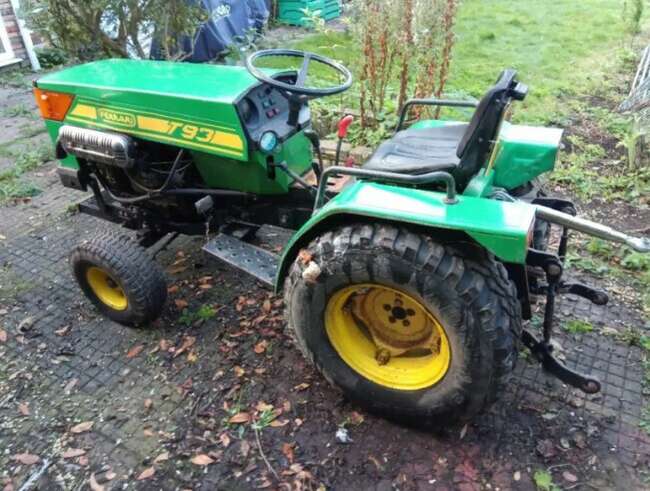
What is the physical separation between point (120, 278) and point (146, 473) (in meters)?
0.98

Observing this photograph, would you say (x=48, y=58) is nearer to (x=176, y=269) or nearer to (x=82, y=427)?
(x=176, y=269)

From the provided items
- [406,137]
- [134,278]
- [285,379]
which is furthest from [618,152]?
[134,278]

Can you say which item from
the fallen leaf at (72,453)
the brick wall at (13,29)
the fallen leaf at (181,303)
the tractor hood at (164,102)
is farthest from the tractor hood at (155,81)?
the brick wall at (13,29)

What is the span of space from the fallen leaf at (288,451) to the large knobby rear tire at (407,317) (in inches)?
12.9

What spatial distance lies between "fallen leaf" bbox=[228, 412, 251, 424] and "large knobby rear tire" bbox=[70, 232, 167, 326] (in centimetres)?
78

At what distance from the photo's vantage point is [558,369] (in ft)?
7.16

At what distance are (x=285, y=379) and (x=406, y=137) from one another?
1371 mm

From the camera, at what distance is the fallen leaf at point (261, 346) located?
2803 millimetres

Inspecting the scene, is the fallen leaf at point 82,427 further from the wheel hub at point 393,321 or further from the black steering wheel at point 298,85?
the black steering wheel at point 298,85

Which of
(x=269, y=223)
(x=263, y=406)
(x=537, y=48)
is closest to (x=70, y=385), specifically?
(x=263, y=406)

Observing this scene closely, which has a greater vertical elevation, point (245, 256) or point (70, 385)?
point (245, 256)

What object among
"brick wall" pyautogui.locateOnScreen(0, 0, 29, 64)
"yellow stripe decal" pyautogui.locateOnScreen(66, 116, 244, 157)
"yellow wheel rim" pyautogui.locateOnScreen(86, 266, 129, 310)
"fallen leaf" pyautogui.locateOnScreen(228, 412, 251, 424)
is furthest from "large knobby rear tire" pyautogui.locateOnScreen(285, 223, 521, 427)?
"brick wall" pyautogui.locateOnScreen(0, 0, 29, 64)

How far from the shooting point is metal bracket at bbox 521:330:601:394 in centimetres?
215

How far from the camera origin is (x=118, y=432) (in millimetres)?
2402
